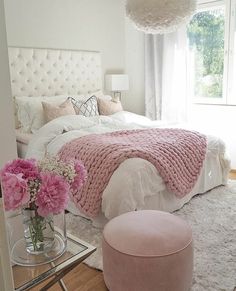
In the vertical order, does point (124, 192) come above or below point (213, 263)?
above

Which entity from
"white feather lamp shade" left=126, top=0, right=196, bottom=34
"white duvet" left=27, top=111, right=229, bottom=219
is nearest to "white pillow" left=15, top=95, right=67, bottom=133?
"white duvet" left=27, top=111, right=229, bottom=219

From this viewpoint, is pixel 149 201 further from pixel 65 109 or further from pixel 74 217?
pixel 65 109

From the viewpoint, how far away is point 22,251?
1293 mm

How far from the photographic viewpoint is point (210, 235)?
93.2 inches

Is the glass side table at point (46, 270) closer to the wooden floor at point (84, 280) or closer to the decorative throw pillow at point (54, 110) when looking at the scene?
the wooden floor at point (84, 280)

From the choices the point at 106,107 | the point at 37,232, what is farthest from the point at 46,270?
the point at 106,107

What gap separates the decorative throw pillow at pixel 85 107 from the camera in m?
3.69

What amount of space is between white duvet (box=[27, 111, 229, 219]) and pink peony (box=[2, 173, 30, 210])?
1.19 metres

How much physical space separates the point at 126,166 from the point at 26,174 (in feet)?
3.92

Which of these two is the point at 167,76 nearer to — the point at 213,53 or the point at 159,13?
the point at 213,53

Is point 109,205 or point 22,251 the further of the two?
point 109,205

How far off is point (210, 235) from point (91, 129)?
1564 mm

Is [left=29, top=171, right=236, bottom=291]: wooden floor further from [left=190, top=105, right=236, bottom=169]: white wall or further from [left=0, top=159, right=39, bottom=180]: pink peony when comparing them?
[left=190, top=105, right=236, bottom=169]: white wall

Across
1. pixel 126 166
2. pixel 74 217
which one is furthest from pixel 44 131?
pixel 126 166
